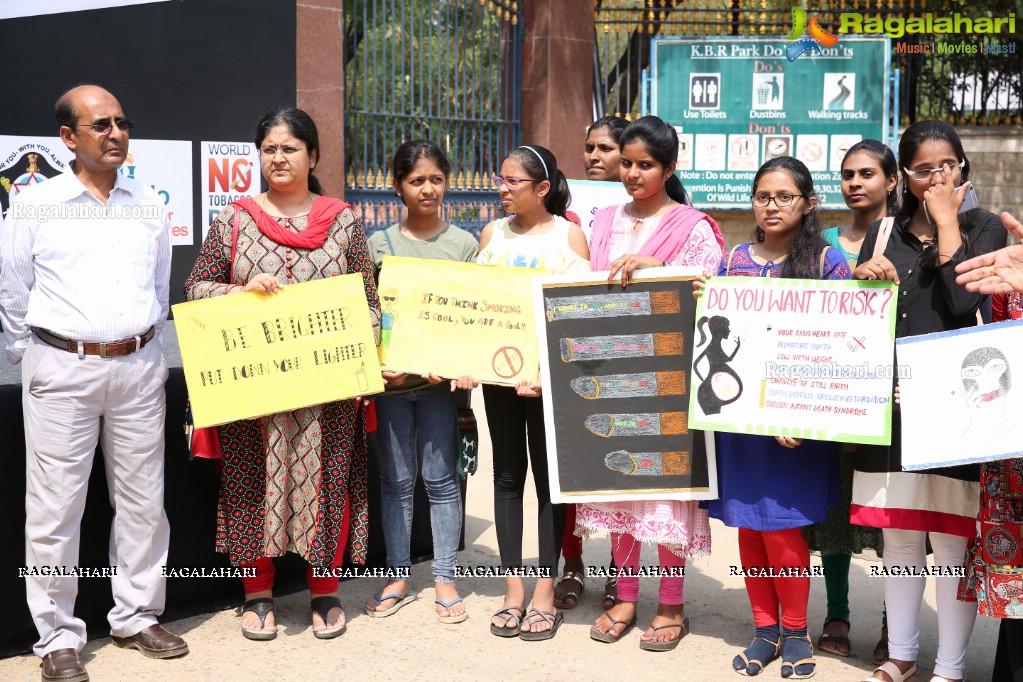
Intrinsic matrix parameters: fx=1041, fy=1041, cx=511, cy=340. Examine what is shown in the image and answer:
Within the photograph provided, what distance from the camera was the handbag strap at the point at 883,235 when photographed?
13.1 feet

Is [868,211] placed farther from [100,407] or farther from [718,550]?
[100,407]

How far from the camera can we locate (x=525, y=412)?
4629 millimetres

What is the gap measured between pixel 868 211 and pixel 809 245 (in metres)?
0.99

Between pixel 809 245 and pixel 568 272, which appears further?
pixel 568 272

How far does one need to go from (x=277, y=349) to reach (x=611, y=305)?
1396mm

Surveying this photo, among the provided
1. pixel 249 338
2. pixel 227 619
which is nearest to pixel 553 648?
pixel 227 619

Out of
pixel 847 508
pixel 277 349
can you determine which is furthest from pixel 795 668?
pixel 277 349

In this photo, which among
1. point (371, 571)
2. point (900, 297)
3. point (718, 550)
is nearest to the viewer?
point (900, 297)

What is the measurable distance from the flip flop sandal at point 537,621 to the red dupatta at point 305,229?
1867 mm

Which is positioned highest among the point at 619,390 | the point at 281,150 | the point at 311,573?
the point at 281,150

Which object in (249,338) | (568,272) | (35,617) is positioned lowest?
(35,617)

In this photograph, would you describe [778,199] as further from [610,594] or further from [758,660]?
[610,594]

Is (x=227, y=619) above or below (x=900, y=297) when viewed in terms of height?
below

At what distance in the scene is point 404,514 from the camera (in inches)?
192
